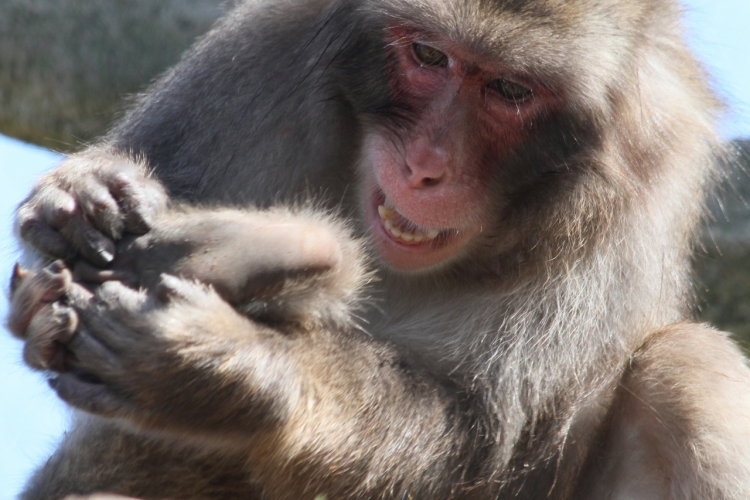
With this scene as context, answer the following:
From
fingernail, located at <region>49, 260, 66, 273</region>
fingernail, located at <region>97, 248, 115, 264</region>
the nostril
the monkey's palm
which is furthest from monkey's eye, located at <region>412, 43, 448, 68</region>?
fingernail, located at <region>49, 260, 66, 273</region>

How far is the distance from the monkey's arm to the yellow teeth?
0.37m

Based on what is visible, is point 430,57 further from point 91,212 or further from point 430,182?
point 91,212

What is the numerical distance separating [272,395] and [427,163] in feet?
2.83

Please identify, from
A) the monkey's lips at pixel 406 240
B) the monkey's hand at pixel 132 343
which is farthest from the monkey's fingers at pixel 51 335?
the monkey's lips at pixel 406 240

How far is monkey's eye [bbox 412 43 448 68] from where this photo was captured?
313cm


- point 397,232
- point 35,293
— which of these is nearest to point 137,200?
point 35,293

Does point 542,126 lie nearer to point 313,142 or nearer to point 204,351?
point 313,142

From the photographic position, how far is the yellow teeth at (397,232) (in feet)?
10.3

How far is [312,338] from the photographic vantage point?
2842 millimetres

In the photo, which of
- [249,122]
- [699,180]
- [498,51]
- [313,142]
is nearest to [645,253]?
[699,180]

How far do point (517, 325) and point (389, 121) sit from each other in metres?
0.80

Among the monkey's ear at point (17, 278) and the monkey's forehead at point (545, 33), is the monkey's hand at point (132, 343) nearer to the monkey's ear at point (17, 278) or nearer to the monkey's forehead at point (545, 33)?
the monkey's ear at point (17, 278)

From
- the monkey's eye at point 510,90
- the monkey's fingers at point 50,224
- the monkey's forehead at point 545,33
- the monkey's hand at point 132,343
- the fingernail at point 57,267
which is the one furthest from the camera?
the monkey's eye at point 510,90

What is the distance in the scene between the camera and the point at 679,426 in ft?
10.7
